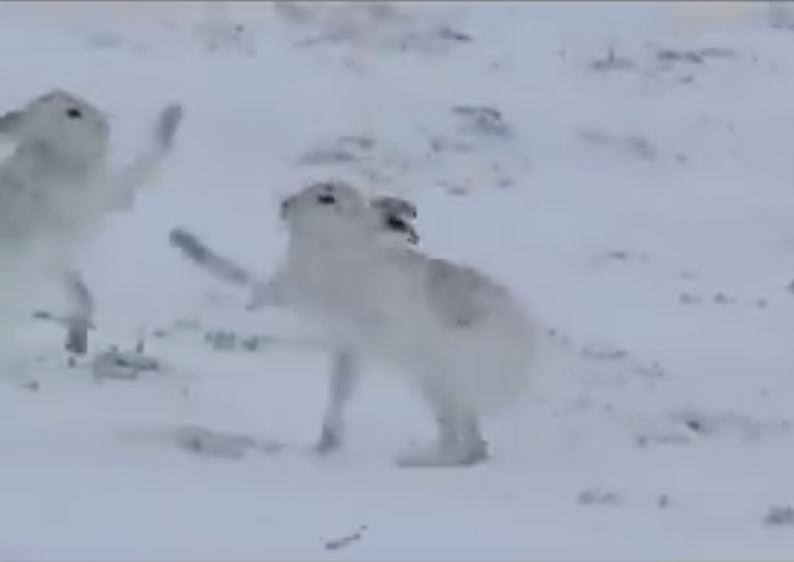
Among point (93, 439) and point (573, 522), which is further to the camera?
point (93, 439)

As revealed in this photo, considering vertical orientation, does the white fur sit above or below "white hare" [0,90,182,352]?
below

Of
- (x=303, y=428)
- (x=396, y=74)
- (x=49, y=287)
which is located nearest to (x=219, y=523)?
(x=303, y=428)

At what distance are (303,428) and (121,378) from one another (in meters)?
0.65

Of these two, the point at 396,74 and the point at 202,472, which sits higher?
the point at 396,74

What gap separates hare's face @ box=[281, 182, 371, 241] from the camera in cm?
686

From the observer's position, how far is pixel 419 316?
A: 670 cm

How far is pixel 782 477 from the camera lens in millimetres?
6570

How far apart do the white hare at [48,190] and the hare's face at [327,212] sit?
0.72 metres

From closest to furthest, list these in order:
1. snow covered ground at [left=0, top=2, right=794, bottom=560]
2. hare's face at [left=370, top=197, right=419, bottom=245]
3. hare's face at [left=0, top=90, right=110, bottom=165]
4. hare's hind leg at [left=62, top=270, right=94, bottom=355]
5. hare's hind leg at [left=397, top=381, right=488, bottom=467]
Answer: snow covered ground at [left=0, top=2, right=794, bottom=560] → hare's hind leg at [left=397, top=381, right=488, bottom=467] → hare's face at [left=370, top=197, right=419, bottom=245] → hare's face at [left=0, top=90, right=110, bottom=165] → hare's hind leg at [left=62, top=270, right=94, bottom=355]

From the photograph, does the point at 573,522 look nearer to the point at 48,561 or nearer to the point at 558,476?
the point at 558,476

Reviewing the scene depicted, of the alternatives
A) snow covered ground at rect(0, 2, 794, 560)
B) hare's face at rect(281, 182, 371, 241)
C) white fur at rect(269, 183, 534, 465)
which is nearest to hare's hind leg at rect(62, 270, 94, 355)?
snow covered ground at rect(0, 2, 794, 560)

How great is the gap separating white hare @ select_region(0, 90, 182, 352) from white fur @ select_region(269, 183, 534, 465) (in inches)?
30.8

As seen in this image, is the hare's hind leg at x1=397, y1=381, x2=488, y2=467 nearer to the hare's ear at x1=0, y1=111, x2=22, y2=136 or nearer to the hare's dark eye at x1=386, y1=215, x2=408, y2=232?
the hare's dark eye at x1=386, y1=215, x2=408, y2=232

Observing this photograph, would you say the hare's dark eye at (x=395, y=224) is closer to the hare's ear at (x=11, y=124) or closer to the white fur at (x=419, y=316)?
the white fur at (x=419, y=316)
